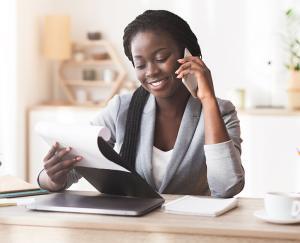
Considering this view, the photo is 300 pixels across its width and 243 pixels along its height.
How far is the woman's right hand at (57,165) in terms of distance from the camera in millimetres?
2103

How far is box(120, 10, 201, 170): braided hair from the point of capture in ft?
7.84

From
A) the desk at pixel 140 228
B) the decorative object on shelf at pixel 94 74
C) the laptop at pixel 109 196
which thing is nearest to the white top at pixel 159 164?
the laptop at pixel 109 196

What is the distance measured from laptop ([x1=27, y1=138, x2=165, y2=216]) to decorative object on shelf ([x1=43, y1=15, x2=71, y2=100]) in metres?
3.00

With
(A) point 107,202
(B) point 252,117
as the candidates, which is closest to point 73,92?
(B) point 252,117

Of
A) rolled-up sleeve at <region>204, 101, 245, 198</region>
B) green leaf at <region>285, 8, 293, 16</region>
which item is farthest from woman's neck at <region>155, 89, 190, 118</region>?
green leaf at <region>285, 8, 293, 16</region>

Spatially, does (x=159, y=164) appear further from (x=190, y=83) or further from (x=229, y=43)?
(x=229, y=43)

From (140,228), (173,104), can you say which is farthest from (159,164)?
(140,228)

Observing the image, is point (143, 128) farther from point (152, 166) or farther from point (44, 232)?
point (44, 232)

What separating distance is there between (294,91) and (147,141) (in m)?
2.52

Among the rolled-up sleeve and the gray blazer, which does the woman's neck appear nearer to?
the gray blazer

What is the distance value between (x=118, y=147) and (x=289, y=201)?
3.03ft

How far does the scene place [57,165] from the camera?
216 cm

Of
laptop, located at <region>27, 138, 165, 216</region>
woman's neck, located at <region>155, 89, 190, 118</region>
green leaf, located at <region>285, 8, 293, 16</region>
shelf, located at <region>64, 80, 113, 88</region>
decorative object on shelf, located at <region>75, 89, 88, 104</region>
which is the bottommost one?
laptop, located at <region>27, 138, 165, 216</region>

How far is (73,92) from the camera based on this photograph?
17.8 ft
